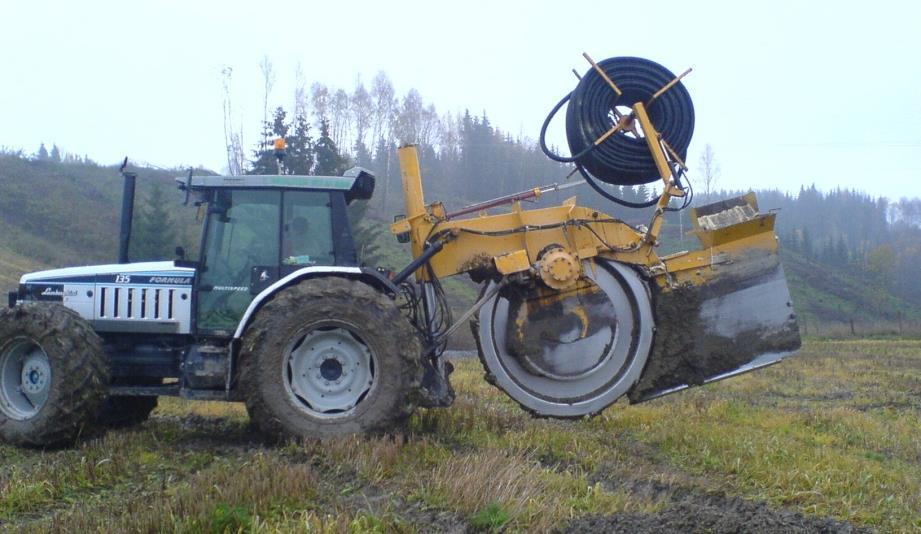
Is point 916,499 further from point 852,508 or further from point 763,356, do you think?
point 763,356

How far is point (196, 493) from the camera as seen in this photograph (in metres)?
4.98

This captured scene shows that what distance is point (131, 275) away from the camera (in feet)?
26.1

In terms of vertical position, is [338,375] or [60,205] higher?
[60,205]

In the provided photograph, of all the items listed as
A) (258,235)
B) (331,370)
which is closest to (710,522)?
(331,370)

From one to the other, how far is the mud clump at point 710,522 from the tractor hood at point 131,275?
4.56 metres

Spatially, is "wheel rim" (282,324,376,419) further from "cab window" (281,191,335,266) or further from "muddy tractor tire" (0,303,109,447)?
"muddy tractor tire" (0,303,109,447)

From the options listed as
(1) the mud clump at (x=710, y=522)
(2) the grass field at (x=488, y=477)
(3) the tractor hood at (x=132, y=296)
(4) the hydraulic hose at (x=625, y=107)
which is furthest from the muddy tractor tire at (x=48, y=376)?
(4) the hydraulic hose at (x=625, y=107)

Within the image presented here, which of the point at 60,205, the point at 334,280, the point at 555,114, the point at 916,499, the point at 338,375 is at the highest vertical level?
the point at 60,205

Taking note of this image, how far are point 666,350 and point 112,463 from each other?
15.9 ft

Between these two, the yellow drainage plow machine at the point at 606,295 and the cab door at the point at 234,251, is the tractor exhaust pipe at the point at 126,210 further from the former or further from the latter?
the yellow drainage plow machine at the point at 606,295

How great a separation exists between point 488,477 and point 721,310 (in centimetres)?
350

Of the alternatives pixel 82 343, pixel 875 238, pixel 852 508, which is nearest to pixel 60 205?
pixel 82 343

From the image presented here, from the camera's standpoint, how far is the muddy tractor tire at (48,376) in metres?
7.30

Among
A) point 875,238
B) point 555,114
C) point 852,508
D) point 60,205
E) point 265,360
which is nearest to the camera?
point 852,508
